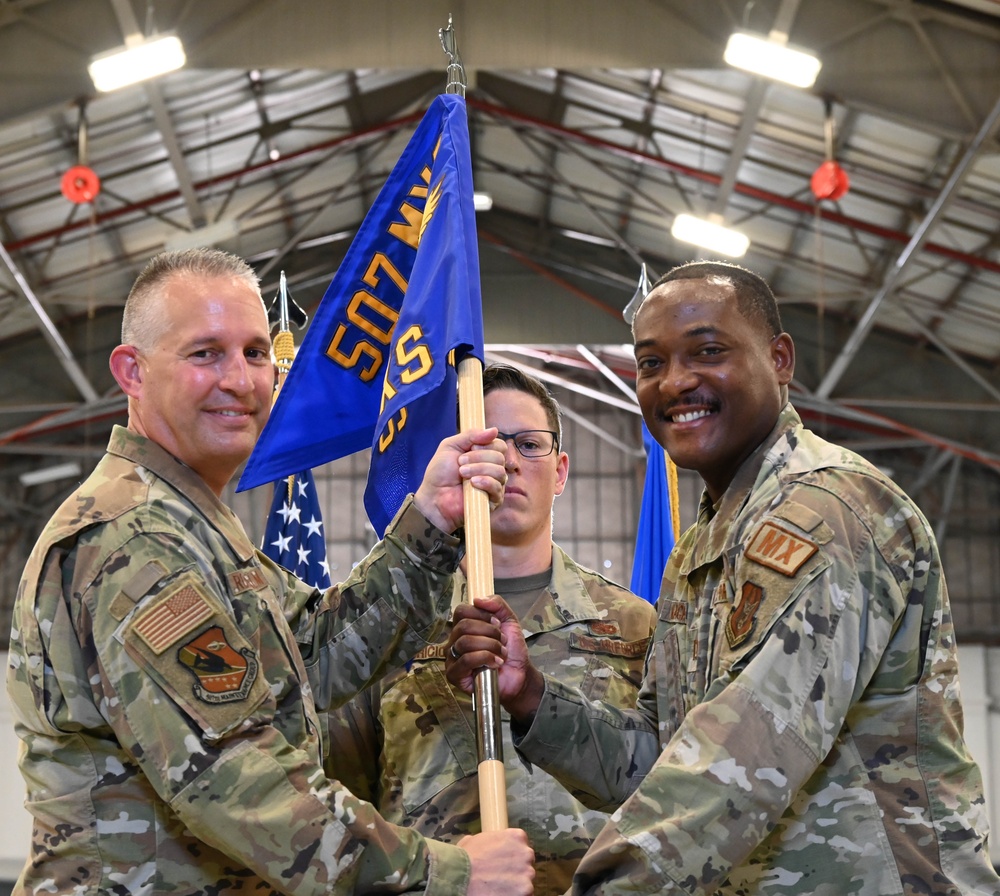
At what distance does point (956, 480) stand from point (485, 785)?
1923cm

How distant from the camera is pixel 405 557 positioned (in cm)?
→ 351

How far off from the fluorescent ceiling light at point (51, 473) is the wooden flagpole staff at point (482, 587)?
60.7 ft

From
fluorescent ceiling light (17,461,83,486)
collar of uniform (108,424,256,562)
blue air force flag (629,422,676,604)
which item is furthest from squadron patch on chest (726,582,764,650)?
fluorescent ceiling light (17,461,83,486)

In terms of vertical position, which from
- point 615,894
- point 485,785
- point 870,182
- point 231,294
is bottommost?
point 615,894

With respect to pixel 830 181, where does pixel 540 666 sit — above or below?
below

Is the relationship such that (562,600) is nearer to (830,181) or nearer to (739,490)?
(739,490)

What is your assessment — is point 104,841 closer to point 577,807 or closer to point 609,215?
point 577,807

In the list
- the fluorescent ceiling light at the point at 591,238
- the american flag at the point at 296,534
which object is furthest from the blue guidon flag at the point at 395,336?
the fluorescent ceiling light at the point at 591,238

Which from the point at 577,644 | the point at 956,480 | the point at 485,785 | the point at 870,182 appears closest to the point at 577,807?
the point at 577,644

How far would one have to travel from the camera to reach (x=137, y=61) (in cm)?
975

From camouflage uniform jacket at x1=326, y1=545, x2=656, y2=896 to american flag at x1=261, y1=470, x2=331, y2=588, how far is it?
1822 mm

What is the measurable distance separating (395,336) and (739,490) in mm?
1149

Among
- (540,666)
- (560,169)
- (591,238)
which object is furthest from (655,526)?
(591,238)

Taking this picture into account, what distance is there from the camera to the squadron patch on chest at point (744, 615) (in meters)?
2.51
